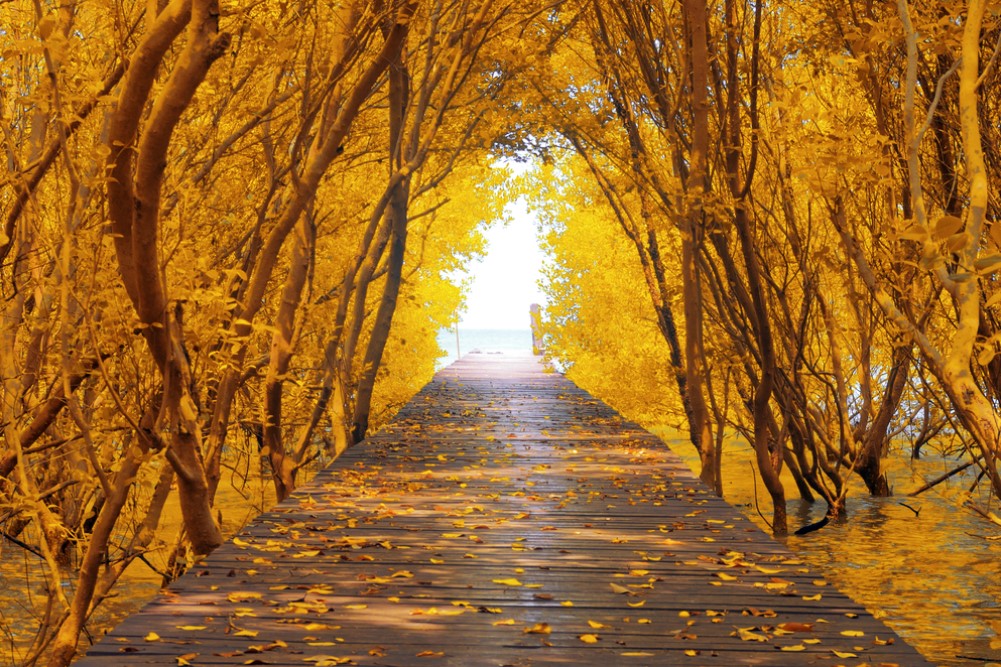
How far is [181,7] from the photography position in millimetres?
4262

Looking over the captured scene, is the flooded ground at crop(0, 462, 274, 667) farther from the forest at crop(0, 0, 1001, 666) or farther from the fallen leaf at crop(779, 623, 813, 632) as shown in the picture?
the fallen leaf at crop(779, 623, 813, 632)

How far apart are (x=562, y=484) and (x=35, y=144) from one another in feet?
14.2

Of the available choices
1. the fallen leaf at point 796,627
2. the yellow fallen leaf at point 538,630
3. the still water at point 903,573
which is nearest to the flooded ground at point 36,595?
the still water at point 903,573

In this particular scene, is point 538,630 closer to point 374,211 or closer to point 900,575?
point 900,575

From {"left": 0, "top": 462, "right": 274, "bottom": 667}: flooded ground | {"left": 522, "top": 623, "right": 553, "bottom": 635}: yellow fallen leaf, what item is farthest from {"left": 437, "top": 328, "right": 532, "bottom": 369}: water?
{"left": 522, "top": 623, "right": 553, "bottom": 635}: yellow fallen leaf

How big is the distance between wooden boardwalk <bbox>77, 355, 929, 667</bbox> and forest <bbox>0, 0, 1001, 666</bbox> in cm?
98

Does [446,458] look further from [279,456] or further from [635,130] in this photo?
[635,130]

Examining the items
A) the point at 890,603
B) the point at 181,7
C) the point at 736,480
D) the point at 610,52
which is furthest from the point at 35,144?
the point at 736,480

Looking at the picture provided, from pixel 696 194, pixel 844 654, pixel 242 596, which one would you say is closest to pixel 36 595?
pixel 242 596

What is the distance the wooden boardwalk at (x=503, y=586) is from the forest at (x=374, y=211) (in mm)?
983

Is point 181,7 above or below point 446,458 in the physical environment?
above

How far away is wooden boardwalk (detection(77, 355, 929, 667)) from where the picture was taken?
4.02m

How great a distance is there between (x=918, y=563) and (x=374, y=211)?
6.82 meters

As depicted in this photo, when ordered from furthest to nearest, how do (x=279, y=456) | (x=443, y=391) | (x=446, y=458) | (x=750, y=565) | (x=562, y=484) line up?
1. (x=443, y=391)
2. (x=279, y=456)
3. (x=446, y=458)
4. (x=562, y=484)
5. (x=750, y=565)
